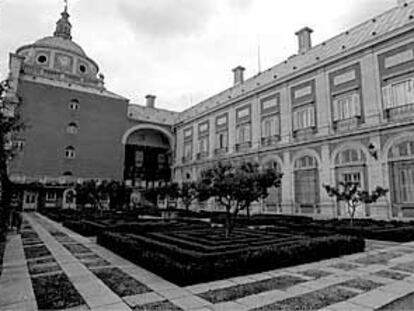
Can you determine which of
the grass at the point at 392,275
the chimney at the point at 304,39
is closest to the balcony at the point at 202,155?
the chimney at the point at 304,39

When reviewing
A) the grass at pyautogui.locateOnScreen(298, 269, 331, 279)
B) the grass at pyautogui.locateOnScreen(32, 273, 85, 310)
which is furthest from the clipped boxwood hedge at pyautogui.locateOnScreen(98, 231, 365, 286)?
the grass at pyautogui.locateOnScreen(32, 273, 85, 310)

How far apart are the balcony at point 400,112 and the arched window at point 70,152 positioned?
29914mm

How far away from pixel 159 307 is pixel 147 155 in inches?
1398

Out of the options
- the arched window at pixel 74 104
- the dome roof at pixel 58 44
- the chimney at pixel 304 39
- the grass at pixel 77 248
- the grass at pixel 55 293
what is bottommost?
the grass at pixel 77 248

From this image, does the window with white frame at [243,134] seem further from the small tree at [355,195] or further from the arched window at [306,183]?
the small tree at [355,195]

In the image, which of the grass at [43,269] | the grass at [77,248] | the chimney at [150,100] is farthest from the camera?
the chimney at [150,100]

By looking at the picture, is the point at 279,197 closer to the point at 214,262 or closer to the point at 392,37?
the point at 392,37

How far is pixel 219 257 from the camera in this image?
6.14 m

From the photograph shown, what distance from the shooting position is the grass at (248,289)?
191 inches

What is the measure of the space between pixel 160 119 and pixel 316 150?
24272 millimetres

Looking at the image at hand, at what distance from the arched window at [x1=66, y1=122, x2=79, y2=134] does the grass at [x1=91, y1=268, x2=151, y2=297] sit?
30.4 m

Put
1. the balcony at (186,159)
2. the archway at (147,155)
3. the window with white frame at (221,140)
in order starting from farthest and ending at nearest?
the archway at (147,155) < the balcony at (186,159) < the window with white frame at (221,140)

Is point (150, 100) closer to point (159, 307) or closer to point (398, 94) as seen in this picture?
point (398, 94)

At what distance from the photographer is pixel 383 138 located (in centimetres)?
1688
